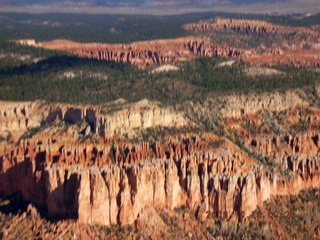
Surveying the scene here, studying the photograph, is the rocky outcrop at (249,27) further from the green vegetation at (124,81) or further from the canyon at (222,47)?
the green vegetation at (124,81)

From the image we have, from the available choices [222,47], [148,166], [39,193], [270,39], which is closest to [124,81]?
[148,166]

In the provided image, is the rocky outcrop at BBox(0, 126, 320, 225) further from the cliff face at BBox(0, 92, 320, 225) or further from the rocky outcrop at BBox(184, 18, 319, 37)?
the rocky outcrop at BBox(184, 18, 319, 37)

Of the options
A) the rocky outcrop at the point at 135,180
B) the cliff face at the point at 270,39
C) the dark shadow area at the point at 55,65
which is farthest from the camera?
the cliff face at the point at 270,39

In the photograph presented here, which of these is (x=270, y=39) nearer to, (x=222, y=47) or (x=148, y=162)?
(x=222, y=47)

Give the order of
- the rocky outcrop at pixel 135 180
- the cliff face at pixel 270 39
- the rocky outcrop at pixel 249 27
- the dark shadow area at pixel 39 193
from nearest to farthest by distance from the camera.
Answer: the rocky outcrop at pixel 135 180, the dark shadow area at pixel 39 193, the cliff face at pixel 270 39, the rocky outcrop at pixel 249 27

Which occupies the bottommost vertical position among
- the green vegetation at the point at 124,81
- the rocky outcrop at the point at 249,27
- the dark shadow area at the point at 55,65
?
the rocky outcrop at the point at 249,27

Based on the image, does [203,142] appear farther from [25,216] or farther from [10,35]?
[10,35]

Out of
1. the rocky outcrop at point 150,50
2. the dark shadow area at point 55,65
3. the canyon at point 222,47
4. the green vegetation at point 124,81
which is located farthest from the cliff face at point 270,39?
the green vegetation at point 124,81

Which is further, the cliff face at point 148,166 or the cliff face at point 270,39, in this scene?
the cliff face at point 270,39

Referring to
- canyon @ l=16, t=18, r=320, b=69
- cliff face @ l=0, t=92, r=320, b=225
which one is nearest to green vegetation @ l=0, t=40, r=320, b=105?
cliff face @ l=0, t=92, r=320, b=225
